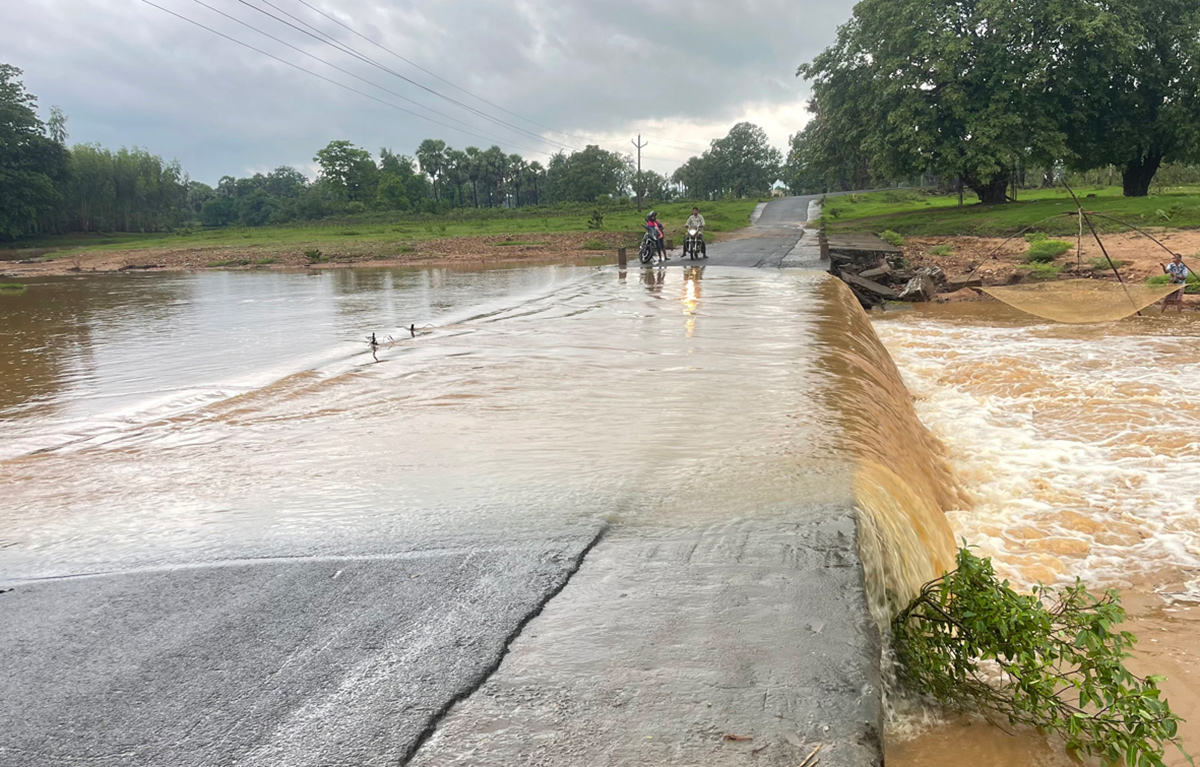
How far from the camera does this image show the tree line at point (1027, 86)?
88.7 ft

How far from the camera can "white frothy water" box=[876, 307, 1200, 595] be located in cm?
535

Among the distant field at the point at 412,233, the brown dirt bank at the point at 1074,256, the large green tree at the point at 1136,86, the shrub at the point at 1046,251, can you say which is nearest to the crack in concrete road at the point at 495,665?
the brown dirt bank at the point at 1074,256

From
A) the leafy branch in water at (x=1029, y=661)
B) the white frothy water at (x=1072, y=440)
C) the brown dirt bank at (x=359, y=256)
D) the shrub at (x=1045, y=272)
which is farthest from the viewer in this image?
the brown dirt bank at (x=359, y=256)

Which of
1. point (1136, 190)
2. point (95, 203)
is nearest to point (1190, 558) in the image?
point (1136, 190)

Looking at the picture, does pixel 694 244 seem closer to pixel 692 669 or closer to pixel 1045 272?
pixel 1045 272

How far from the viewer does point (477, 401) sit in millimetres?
6727

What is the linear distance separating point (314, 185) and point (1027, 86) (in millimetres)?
101305

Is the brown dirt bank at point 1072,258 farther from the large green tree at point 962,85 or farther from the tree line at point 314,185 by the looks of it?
the tree line at point 314,185

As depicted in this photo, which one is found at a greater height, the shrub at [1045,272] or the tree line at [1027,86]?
the tree line at [1027,86]

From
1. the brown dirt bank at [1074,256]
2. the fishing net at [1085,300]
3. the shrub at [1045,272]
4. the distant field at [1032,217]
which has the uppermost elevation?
the distant field at [1032,217]

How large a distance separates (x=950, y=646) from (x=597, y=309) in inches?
414

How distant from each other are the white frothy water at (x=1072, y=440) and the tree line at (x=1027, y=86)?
638 inches

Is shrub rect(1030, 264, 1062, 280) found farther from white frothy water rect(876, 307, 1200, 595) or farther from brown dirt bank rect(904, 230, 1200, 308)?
white frothy water rect(876, 307, 1200, 595)

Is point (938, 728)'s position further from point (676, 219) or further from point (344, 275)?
point (676, 219)
